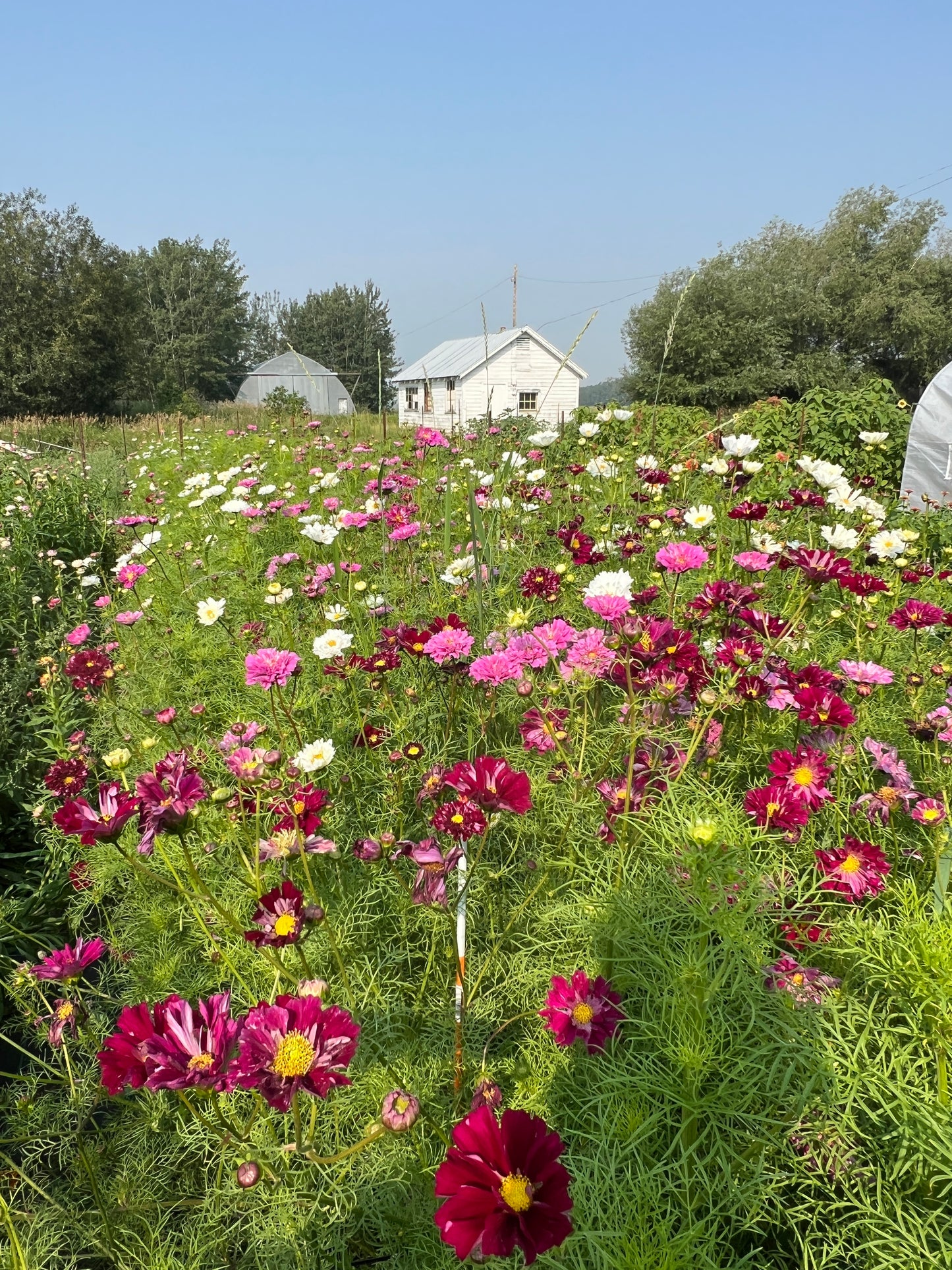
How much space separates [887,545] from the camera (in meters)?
2.21

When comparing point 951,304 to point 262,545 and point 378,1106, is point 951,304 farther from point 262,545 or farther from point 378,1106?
point 378,1106

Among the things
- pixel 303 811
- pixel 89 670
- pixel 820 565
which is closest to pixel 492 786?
pixel 303 811

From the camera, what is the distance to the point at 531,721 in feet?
4.92

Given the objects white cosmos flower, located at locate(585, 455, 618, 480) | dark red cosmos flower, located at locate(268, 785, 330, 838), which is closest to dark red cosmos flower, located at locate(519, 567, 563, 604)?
dark red cosmos flower, located at locate(268, 785, 330, 838)

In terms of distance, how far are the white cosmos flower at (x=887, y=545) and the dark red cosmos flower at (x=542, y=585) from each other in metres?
1.01

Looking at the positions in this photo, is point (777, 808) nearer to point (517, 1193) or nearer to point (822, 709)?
point (822, 709)

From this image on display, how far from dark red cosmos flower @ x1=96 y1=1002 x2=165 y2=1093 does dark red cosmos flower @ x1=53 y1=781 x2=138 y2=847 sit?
0.27 m

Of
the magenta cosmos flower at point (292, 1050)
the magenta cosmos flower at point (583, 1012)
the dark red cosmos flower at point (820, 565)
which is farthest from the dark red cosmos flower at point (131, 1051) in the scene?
the dark red cosmos flower at point (820, 565)

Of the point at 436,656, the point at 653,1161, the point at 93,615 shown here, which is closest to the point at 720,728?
the point at 436,656

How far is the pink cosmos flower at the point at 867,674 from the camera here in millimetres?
1430

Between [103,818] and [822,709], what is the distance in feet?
4.00

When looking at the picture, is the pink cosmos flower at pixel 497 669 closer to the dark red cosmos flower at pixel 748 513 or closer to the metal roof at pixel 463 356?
the dark red cosmos flower at pixel 748 513

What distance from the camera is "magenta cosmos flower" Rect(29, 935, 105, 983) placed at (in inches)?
44.5

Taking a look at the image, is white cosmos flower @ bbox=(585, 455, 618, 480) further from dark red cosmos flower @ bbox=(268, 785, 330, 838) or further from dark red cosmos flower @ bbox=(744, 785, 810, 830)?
dark red cosmos flower @ bbox=(268, 785, 330, 838)
